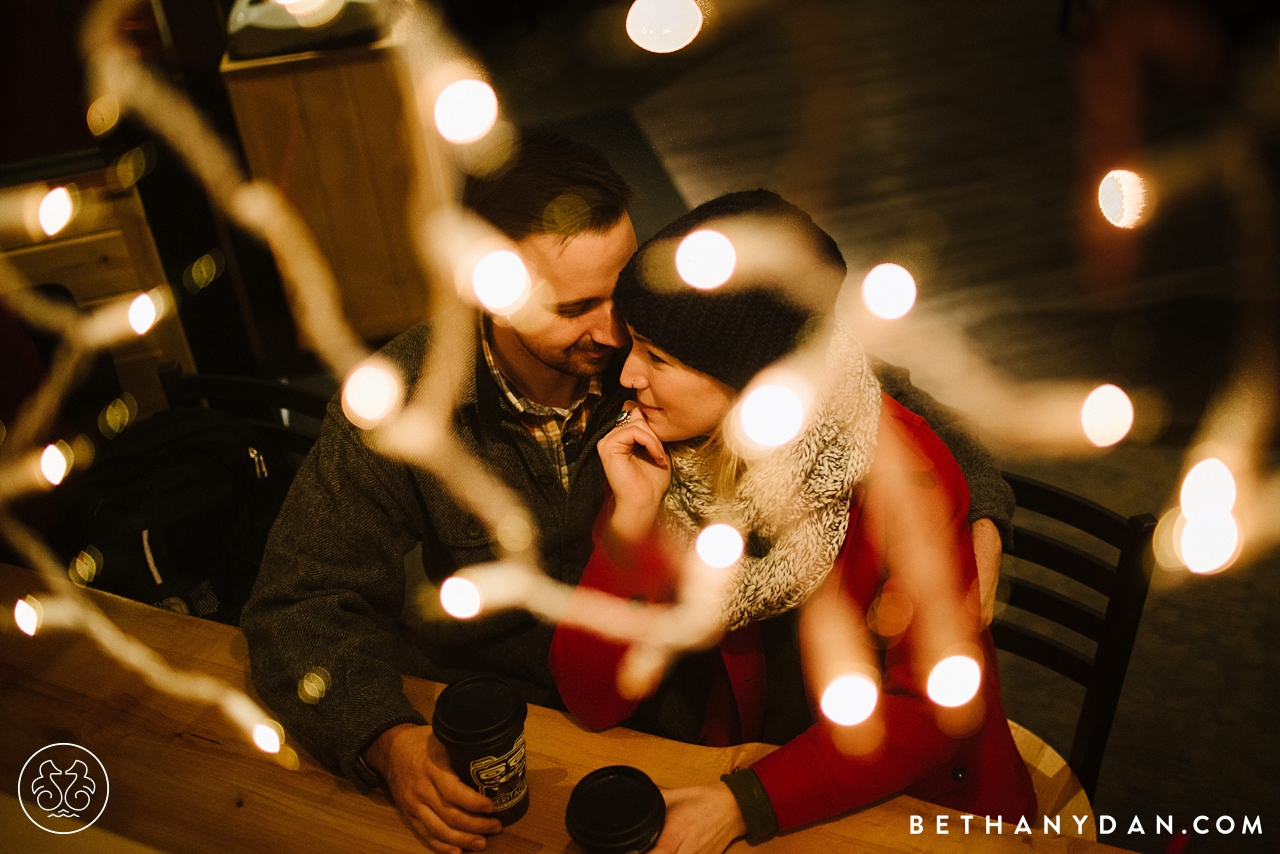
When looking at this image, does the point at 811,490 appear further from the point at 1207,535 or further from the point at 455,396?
the point at 1207,535

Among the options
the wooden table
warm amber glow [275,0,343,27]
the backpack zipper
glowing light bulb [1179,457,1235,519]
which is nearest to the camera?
the wooden table

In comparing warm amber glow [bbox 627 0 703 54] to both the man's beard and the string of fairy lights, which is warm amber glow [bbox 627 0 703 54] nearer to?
the string of fairy lights

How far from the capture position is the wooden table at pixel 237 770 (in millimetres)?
1098

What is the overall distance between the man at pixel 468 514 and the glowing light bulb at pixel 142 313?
198cm

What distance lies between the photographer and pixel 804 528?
→ 128cm

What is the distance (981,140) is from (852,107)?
990mm

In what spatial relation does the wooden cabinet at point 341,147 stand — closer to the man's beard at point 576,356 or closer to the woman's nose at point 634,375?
the man's beard at point 576,356

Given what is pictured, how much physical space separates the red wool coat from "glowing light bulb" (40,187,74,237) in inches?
94.1

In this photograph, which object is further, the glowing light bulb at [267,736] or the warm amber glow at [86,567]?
the warm amber glow at [86,567]

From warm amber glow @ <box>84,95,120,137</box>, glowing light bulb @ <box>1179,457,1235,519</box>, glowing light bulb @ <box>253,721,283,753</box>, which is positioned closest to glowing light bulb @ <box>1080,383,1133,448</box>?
glowing light bulb @ <box>1179,457,1235,519</box>

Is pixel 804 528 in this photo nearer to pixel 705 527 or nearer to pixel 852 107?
pixel 705 527

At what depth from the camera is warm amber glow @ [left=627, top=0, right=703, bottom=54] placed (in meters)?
1.01

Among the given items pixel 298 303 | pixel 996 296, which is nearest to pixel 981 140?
pixel 996 296

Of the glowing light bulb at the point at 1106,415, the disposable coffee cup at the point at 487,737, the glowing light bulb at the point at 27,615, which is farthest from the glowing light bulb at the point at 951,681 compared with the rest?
the glowing light bulb at the point at 1106,415
